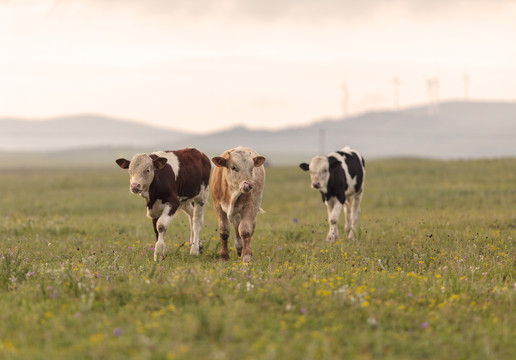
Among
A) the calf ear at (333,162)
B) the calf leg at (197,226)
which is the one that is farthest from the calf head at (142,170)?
the calf ear at (333,162)

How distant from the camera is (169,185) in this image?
465 inches

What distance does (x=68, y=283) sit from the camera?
8000 millimetres

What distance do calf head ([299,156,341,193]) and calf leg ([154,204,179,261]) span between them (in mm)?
4450

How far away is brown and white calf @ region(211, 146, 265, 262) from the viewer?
1116 cm

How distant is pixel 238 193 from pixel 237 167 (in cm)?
56

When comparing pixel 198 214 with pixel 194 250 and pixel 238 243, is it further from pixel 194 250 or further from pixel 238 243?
pixel 238 243

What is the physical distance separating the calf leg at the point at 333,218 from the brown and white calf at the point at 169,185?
141 inches

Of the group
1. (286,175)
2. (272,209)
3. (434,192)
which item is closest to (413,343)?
(272,209)

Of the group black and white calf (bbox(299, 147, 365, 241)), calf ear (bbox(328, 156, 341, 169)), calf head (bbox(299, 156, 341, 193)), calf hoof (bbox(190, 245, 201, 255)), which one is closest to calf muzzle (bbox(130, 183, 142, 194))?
calf hoof (bbox(190, 245, 201, 255))

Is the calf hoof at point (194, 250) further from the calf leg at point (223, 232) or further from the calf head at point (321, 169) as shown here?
the calf head at point (321, 169)

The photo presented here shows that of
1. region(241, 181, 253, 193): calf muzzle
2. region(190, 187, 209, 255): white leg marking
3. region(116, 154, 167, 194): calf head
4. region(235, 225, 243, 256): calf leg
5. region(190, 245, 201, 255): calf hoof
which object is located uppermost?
region(116, 154, 167, 194): calf head

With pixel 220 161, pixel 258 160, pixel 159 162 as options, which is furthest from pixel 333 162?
pixel 159 162

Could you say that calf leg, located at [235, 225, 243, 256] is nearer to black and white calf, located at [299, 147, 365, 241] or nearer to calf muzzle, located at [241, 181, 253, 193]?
calf muzzle, located at [241, 181, 253, 193]

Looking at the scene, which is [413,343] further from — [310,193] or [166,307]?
[310,193]
